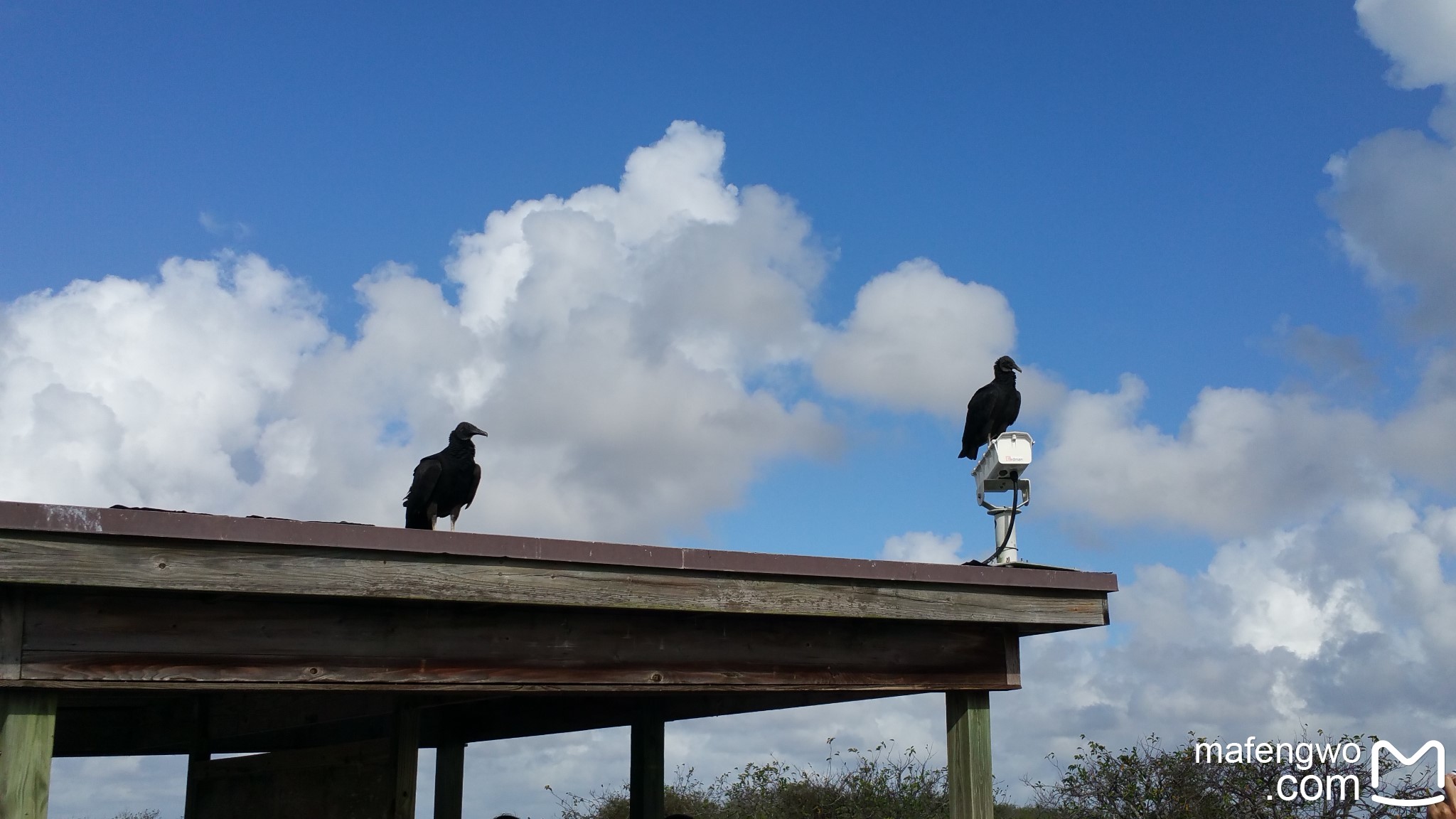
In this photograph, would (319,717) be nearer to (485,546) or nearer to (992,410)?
(485,546)

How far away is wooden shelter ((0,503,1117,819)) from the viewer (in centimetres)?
387

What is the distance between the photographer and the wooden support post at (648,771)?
7.21 meters

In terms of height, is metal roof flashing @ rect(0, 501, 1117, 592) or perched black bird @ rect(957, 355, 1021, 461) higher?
perched black bird @ rect(957, 355, 1021, 461)

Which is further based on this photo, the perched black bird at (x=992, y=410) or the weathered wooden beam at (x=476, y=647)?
the perched black bird at (x=992, y=410)

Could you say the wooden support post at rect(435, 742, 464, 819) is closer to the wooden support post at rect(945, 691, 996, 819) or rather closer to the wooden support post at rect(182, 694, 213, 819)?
the wooden support post at rect(182, 694, 213, 819)

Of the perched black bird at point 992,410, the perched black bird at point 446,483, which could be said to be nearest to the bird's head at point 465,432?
the perched black bird at point 446,483

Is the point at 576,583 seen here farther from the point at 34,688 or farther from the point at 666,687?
the point at 34,688

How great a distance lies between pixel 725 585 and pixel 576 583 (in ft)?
1.98

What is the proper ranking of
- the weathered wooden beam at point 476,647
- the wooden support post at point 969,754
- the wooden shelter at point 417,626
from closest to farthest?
the wooden shelter at point 417,626
the weathered wooden beam at point 476,647
the wooden support post at point 969,754

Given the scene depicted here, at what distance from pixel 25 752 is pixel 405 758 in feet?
6.55

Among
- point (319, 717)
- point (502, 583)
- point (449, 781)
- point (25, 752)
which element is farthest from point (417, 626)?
point (449, 781)

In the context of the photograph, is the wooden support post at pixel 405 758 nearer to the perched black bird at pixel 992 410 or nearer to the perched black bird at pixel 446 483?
the perched black bird at pixel 446 483

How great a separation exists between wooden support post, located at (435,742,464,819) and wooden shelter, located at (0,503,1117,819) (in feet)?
5.60

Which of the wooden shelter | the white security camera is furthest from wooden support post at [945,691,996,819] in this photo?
the white security camera
